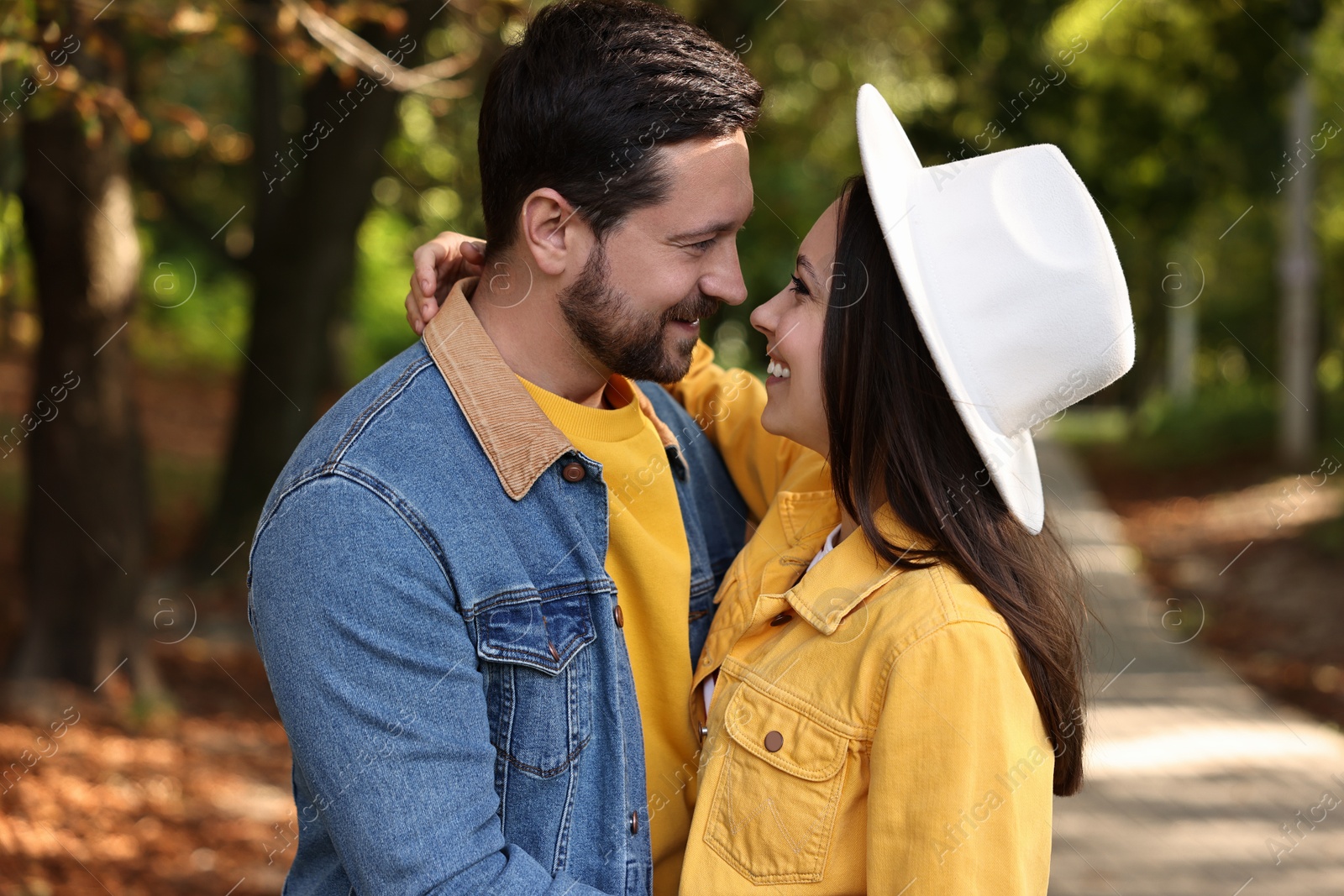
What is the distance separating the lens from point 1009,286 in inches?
76.5

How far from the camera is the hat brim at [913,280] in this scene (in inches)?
77.2

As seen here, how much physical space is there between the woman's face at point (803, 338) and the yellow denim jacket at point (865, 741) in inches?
8.9

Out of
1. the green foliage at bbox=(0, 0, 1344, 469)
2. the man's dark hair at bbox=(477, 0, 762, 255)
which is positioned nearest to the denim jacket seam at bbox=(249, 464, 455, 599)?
the man's dark hair at bbox=(477, 0, 762, 255)

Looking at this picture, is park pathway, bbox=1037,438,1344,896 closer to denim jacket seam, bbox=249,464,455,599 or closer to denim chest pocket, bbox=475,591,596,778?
denim chest pocket, bbox=475,591,596,778

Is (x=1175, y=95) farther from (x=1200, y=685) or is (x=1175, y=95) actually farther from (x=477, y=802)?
(x=477, y=802)

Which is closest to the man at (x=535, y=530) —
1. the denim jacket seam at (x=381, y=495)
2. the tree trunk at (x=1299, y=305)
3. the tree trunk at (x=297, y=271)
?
the denim jacket seam at (x=381, y=495)

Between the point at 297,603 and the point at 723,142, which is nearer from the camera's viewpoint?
the point at 297,603

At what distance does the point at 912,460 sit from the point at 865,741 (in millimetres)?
483

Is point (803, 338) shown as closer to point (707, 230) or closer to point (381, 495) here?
point (707, 230)

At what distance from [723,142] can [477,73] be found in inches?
196

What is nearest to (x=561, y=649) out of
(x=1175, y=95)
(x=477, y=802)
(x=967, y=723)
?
(x=477, y=802)

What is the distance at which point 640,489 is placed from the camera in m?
2.32

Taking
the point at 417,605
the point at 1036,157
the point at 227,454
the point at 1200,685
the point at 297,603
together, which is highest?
the point at 297,603

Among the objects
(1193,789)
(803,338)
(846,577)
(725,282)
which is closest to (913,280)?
(803,338)
